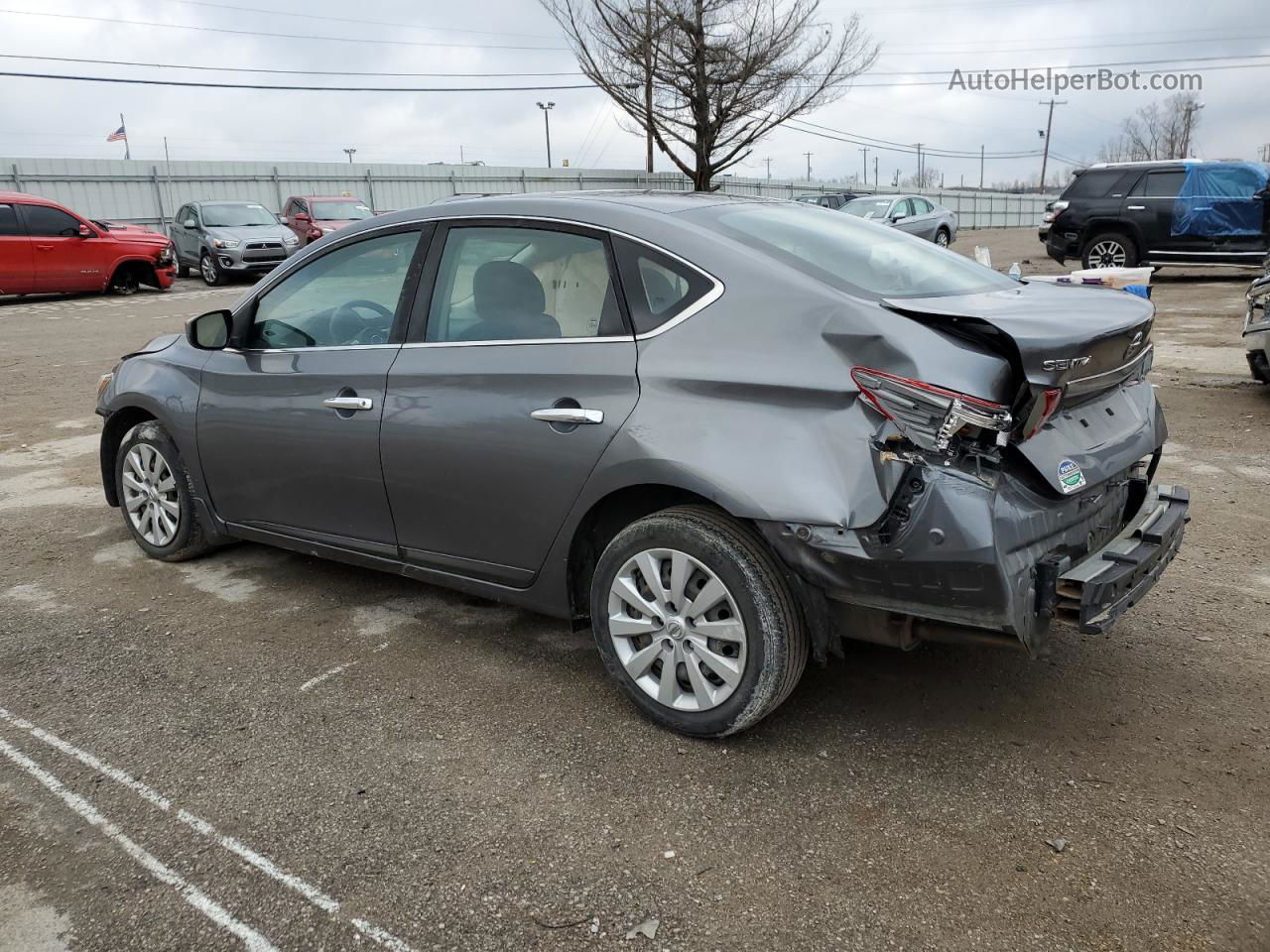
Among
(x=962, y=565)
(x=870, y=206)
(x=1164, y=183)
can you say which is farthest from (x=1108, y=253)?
(x=962, y=565)

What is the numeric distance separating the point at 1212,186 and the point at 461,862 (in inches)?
649

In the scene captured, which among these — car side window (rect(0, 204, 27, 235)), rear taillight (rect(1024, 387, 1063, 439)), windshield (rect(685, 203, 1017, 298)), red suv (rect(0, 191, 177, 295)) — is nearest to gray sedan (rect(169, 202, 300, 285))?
red suv (rect(0, 191, 177, 295))

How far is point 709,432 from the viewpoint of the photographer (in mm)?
2877

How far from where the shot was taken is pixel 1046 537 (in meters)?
2.72

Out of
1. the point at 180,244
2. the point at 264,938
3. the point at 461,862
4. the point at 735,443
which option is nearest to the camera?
the point at 264,938

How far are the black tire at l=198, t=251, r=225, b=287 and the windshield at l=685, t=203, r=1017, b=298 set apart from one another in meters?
18.7

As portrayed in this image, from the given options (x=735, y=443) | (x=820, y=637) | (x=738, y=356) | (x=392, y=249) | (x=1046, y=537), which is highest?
(x=392, y=249)

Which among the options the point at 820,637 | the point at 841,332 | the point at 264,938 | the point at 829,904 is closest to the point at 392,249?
the point at 841,332

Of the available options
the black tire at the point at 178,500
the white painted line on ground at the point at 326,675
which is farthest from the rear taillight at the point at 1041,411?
the black tire at the point at 178,500

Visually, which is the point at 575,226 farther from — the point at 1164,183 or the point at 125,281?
the point at 125,281

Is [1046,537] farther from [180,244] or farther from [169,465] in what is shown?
[180,244]

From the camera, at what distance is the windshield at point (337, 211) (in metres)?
21.7

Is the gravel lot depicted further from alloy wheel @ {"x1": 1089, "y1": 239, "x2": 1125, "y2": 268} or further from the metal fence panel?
the metal fence panel

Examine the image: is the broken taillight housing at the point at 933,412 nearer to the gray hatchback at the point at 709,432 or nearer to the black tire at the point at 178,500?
the gray hatchback at the point at 709,432
